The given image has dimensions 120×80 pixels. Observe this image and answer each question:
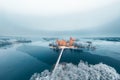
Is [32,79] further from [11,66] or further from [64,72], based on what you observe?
[11,66]

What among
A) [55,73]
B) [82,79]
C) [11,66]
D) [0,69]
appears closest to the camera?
[82,79]

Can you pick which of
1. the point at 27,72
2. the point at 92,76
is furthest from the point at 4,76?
the point at 92,76

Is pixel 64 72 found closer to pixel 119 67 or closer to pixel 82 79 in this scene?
pixel 82 79

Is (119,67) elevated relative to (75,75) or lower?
lower

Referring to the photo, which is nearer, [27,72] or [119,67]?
[27,72]

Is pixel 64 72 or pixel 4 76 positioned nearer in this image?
pixel 64 72

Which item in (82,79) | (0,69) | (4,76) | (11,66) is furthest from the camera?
(11,66)

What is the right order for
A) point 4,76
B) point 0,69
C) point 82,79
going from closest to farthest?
point 82,79, point 4,76, point 0,69

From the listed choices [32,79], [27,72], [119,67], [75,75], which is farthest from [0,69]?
[119,67]

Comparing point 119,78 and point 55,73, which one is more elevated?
point 55,73
